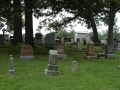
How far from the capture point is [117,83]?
8070 mm

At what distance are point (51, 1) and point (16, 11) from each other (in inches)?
107

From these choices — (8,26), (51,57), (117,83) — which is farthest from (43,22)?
(117,83)

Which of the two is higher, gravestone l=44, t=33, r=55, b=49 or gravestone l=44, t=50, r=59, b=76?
gravestone l=44, t=33, r=55, b=49

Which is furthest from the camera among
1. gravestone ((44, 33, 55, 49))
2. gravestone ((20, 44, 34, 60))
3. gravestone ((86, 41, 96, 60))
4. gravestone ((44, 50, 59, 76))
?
gravestone ((44, 33, 55, 49))

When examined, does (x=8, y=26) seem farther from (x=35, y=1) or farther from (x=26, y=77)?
(x=26, y=77)

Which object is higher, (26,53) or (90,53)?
(26,53)

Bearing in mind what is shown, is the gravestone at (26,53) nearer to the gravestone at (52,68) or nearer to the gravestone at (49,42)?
the gravestone at (52,68)

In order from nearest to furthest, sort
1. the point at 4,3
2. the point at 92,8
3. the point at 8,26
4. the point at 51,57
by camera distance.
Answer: the point at 51,57 → the point at 4,3 → the point at 92,8 → the point at 8,26

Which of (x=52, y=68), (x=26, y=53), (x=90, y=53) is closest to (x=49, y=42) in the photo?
(x=90, y=53)

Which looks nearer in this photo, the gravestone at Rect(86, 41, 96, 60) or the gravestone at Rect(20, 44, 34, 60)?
the gravestone at Rect(20, 44, 34, 60)

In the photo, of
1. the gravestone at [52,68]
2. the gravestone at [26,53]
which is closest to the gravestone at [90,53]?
the gravestone at [26,53]

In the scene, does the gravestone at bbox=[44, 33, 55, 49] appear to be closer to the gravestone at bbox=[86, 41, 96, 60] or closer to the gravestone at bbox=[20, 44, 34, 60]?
the gravestone at bbox=[86, 41, 96, 60]

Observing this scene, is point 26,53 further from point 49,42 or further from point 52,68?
point 49,42

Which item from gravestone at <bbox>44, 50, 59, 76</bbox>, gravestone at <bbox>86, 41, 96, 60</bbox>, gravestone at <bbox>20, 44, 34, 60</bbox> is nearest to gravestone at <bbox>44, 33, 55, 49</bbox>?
gravestone at <bbox>86, 41, 96, 60</bbox>
